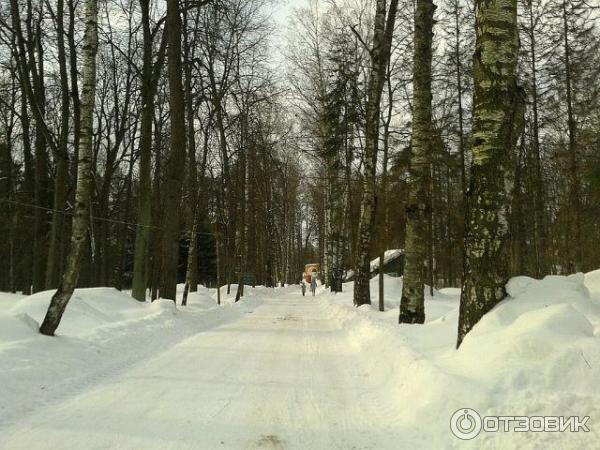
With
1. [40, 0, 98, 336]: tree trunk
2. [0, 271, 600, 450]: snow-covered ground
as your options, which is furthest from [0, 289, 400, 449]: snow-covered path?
[40, 0, 98, 336]: tree trunk

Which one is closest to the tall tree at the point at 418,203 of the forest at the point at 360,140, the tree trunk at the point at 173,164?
the forest at the point at 360,140

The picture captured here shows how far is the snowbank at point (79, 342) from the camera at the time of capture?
19.4 feet

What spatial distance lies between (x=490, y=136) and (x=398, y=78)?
1454 cm

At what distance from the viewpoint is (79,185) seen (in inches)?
353

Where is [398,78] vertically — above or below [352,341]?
above

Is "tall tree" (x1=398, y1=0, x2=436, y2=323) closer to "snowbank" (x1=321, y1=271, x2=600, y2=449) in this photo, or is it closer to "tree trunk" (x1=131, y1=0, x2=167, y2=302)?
"snowbank" (x1=321, y1=271, x2=600, y2=449)

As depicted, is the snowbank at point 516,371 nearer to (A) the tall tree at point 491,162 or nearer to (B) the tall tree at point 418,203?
(A) the tall tree at point 491,162

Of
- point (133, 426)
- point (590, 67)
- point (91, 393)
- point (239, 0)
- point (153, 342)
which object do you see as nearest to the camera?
point (133, 426)

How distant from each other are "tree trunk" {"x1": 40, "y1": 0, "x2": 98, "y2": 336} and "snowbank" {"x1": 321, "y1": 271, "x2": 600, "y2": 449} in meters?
5.40

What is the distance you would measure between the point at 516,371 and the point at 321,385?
2818 millimetres


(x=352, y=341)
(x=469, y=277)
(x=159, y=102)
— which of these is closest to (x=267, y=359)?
(x=352, y=341)

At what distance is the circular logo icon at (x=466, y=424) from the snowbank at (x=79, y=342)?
4017 mm

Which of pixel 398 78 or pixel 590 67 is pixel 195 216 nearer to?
pixel 398 78

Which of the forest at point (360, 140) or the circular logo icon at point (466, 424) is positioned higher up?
the forest at point (360, 140)
